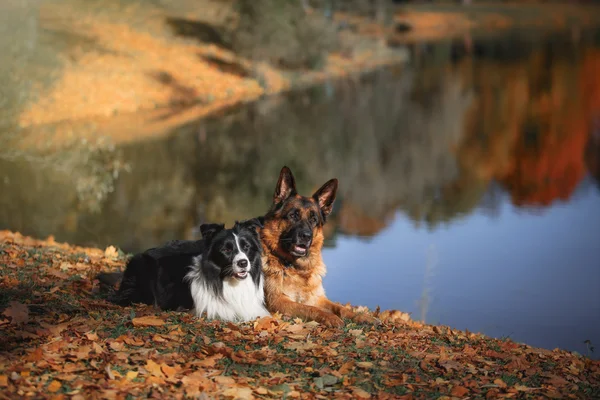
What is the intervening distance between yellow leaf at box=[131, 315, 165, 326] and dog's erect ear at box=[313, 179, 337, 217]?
2233 millimetres

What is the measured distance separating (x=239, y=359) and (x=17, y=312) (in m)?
2.18

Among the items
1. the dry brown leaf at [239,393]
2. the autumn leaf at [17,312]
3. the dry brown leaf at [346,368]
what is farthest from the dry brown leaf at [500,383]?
the autumn leaf at [17,312]

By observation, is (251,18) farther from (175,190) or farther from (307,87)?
(175,190)

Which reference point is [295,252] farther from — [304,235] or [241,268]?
[241,268]

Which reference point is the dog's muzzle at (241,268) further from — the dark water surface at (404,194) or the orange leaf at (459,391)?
the dark water surface at (404,194)

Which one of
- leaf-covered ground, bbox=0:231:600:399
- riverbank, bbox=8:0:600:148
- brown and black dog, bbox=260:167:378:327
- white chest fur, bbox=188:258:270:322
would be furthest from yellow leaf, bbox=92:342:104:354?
riverbank, bbox=8:0:600:148

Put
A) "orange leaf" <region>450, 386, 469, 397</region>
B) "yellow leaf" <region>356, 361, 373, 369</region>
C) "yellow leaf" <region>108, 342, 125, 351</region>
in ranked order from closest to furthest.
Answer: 1. "orange leaf" <region>450, 386, 469, 397</region>
2. "yellow leaf" <region>108, 342, 125, 351</region>
3. "yellow leaf" <region>356, 361, 373, 369</region>

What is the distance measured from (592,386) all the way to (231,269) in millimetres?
3526

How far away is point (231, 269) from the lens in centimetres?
798

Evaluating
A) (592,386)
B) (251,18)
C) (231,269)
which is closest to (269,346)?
(231,269)

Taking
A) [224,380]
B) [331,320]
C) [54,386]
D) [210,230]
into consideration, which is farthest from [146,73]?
[54,386]

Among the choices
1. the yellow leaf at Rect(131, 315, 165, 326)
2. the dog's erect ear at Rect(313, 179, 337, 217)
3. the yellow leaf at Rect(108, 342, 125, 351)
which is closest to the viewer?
the yellow leaf at Rect(108, 342, 125, 351)

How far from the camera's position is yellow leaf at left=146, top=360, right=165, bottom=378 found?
20.6ft

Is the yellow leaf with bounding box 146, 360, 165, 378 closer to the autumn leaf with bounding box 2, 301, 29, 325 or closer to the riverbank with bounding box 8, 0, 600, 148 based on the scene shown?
the autumn leaf with bounding box 2, 301, 29, 325
